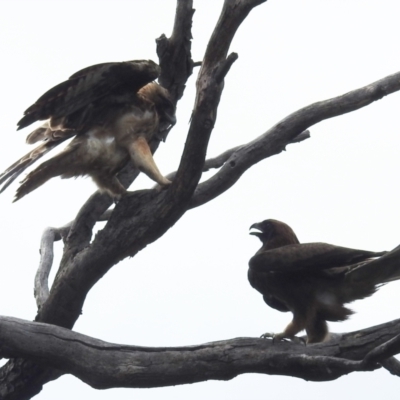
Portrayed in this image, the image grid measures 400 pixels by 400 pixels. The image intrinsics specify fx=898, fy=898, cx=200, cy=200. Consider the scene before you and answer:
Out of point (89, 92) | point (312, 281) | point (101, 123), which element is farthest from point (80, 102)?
point (312, 281)

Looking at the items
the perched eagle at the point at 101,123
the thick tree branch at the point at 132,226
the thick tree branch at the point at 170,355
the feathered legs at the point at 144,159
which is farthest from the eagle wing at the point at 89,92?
the thick tree branch at the point at 170,355

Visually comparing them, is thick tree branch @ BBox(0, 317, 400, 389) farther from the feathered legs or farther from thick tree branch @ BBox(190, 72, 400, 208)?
the feathered legs

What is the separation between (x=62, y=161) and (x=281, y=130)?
1895 mm

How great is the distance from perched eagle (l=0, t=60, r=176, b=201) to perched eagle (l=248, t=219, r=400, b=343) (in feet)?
3.26

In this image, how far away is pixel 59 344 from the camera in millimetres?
5457

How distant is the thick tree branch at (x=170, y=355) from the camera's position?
200 inches

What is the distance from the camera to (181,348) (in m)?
5.30

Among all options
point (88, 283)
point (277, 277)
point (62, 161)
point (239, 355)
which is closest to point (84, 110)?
point (62, 161)

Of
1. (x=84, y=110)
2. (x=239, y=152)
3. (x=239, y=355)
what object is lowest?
(x=239, y=355)

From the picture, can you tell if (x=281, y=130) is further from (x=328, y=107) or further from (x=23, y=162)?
(x=23, y=162)

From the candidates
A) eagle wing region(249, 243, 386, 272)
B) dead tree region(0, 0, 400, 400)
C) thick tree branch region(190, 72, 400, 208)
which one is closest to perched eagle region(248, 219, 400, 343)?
eagle wing region(249, 243, 386, 272)

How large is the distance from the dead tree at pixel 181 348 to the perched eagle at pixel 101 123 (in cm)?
48

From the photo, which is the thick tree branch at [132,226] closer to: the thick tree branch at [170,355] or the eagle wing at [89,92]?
the thick tree branch at [170,355]

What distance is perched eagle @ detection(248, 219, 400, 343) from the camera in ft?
20.1
